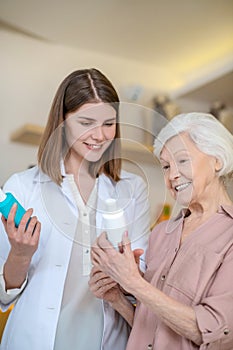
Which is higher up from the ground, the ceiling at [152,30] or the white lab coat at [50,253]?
the ceiling at [152,30]

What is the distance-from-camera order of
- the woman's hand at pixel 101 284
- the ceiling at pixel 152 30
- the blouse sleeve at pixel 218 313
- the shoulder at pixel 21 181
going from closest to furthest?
the blouse sleeve at pixel 218 313 → the woman's hand at pixel 101 284 → the shoulder at pixel 21 181 → the ceiling at pixel 152 30

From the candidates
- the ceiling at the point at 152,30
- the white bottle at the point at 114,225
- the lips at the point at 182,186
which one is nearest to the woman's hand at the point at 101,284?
the white bottle at the point at 114,225

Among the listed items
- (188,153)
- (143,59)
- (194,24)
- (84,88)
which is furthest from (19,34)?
(188,153)

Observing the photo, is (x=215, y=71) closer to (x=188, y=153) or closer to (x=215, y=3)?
(x=215, y=3)

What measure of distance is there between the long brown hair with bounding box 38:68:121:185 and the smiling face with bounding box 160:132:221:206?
0.12m

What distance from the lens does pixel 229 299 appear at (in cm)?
80

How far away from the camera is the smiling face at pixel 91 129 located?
3.07 feet

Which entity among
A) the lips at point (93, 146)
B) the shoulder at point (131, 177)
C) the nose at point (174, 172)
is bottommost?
the shoulder at point (131, 177)

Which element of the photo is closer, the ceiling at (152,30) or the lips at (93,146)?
the lips at (93,146)

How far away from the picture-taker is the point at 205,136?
94 cm

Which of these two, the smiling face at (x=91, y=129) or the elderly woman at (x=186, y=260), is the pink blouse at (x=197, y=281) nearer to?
the elderly woman at (x=186, y=260)

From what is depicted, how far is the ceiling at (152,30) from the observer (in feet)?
5.49

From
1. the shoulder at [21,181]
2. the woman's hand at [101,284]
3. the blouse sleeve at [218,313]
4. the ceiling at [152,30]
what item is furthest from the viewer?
the ceiling at [152,30]

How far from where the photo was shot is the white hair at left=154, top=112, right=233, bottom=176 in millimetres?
941
